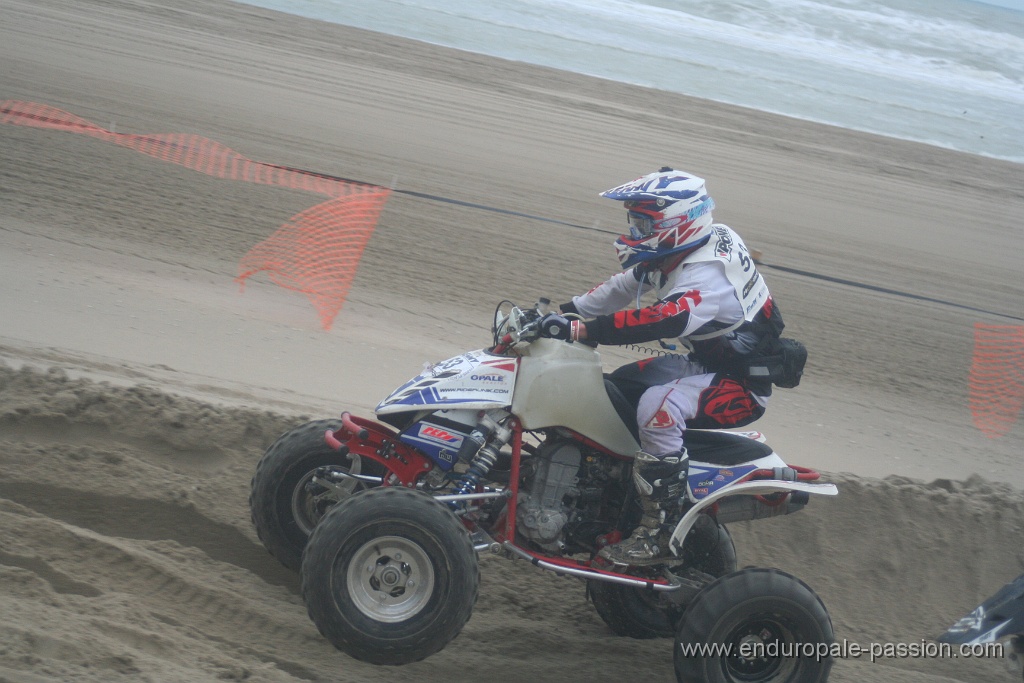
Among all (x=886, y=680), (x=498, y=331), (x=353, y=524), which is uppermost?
(x=498, y=331)

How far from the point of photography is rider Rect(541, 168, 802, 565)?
3.97m

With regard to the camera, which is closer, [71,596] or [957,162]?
[71,596]

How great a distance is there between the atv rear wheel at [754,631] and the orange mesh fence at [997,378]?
516cm

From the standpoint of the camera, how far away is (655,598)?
456 cm

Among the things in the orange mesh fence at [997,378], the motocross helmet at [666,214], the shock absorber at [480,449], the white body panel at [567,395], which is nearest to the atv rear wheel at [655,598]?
the white body panel at [567,395]

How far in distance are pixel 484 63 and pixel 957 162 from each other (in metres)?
9.51

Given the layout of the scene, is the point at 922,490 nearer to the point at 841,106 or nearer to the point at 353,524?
the point at 353,524

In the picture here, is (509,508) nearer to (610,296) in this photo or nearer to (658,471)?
(658,471)

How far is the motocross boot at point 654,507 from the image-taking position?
399 cm

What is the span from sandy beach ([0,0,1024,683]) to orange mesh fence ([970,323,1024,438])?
4.6 inches

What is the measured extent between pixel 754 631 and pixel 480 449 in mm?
1398

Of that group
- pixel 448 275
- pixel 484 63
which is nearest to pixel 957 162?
pixel 484 63

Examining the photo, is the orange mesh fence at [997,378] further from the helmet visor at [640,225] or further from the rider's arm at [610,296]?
the helmet visor at [640,225]

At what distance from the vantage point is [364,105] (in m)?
13.5
